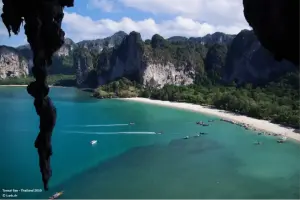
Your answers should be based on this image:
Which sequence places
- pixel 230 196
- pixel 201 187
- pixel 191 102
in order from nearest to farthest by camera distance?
pixel 230 196, pixel 201 187, pixel 191 102

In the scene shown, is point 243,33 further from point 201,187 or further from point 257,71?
point 201,187

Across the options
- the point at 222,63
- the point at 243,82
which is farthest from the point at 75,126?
the point at 222,63

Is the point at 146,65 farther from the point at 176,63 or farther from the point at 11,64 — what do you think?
the point at 11,64

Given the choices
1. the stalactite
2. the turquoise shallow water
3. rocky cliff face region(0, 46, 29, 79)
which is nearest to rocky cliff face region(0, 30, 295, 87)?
rocky cliff face region(0, 46, 29, 79)

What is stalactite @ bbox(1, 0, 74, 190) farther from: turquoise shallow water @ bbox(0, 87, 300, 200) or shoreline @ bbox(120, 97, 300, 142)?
shoreline @ bbox(120, 97, 300, 142)

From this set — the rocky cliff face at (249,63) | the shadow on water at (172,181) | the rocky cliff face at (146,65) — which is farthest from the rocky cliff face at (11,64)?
the shadow on water at (172,181)
